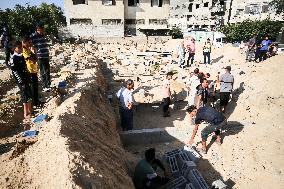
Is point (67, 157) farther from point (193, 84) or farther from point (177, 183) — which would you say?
point (193, 84)

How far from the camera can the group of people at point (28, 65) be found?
245 inches

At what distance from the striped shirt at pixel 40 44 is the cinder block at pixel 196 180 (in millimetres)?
5588

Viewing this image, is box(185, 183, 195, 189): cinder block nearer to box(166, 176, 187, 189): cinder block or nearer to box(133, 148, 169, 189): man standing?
box(166, 176, 187, 189): cinder block

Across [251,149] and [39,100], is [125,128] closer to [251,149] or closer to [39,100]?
[39,100]

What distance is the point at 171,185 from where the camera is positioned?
6.27m

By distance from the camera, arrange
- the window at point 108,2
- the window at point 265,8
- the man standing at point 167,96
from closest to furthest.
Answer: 1. the man standing at point 167,96
2. the window at point 108,2
3. the window at point 265,8

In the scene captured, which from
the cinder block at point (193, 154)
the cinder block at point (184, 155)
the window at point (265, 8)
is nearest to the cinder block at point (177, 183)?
the cinder block at point (184, 155)

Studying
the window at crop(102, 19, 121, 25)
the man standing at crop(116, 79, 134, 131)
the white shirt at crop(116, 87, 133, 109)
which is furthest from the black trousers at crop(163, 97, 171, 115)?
the window at crop(102, 19, 121, 25)

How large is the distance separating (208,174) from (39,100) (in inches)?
214

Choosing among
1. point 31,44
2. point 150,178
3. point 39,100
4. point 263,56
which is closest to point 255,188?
point 150,178

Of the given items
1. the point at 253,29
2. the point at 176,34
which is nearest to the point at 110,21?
the point at 176,34

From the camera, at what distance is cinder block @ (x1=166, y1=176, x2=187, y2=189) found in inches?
246

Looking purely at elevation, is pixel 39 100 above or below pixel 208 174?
above

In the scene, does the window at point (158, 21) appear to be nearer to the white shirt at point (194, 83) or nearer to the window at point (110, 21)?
the window at point (110, 21)
